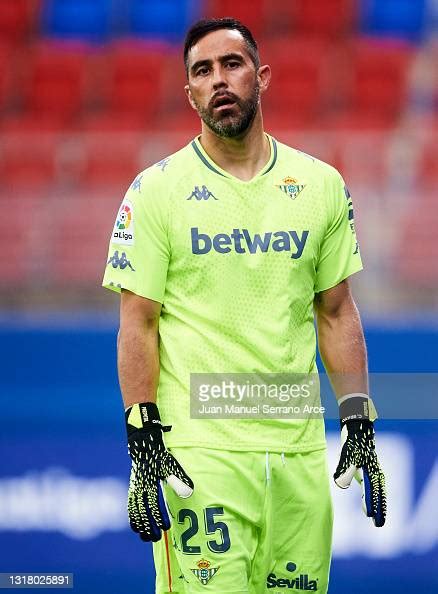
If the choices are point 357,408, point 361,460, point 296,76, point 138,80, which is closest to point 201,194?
point 357,408

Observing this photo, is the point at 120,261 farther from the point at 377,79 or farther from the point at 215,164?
the point at 377,79

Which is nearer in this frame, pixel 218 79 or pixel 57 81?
pixel 218 79

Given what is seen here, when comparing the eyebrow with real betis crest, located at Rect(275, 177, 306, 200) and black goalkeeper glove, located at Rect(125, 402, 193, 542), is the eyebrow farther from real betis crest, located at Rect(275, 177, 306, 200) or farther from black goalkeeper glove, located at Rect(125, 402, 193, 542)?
black goalkeeper glove, located at Rect(125, 402, 193, 542)

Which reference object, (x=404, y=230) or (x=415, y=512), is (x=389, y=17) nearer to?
(x=404, y=230)

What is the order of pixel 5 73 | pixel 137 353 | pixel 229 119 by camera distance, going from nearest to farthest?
pixel 137 353
pixel 229 119
pixel 5 73

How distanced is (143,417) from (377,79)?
6632 millimetres

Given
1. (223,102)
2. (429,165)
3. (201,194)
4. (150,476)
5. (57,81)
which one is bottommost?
(150,476)

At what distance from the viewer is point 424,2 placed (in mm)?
9867

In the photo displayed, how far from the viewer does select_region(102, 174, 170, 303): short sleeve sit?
3.48 meters

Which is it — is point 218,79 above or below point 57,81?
below

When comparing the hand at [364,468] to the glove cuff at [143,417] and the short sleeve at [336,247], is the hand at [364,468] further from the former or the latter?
the glove cuff at [143,417]

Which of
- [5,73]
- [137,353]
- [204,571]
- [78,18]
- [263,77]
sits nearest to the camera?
[204,571]

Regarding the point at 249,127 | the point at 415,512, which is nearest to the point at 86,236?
the point at 415,512

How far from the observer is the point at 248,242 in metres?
3.53
